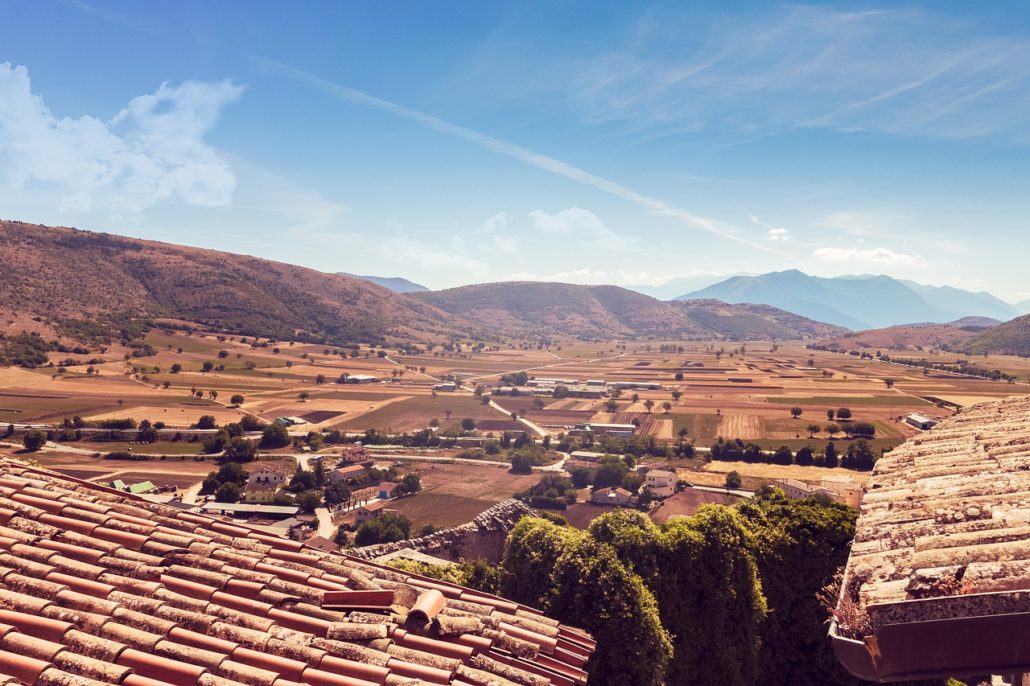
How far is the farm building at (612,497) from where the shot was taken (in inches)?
2197

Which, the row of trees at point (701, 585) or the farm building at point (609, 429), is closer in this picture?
the row of trees at point (701, 585)

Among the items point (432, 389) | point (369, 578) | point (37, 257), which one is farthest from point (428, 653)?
point (37, 257)

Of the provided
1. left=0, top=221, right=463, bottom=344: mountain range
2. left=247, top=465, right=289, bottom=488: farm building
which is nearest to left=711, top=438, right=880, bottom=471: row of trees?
left=247, top=465, right=289, bottom=488: farm building

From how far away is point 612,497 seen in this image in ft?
185

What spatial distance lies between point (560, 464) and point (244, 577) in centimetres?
6888

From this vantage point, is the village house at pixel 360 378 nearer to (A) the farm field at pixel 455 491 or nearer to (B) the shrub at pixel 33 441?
(A) the farm field at pixel 455 491

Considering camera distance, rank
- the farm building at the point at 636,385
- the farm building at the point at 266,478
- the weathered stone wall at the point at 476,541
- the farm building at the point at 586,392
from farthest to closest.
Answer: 1. the farm building at the point at 636,385
2. the farm building at the point at 586,392
3. the farm building at the point at 266,478
4. the weathered stone wall at the point at 476,541

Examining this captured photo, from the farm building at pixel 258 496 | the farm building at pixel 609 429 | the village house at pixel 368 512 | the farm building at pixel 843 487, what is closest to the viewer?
the farm building at pixel 843 487

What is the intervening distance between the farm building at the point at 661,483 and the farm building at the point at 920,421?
137ft

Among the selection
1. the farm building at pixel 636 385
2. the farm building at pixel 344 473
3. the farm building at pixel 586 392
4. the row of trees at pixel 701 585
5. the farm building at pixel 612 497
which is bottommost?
the farm building at pixel 612 497

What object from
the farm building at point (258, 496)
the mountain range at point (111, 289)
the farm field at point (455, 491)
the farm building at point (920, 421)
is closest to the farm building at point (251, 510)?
the farm building at point (258, 496)

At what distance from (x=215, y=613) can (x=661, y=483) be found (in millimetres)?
57405

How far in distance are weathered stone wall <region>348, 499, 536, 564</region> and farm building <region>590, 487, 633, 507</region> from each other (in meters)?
23.7

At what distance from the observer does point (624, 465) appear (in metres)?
65.6
